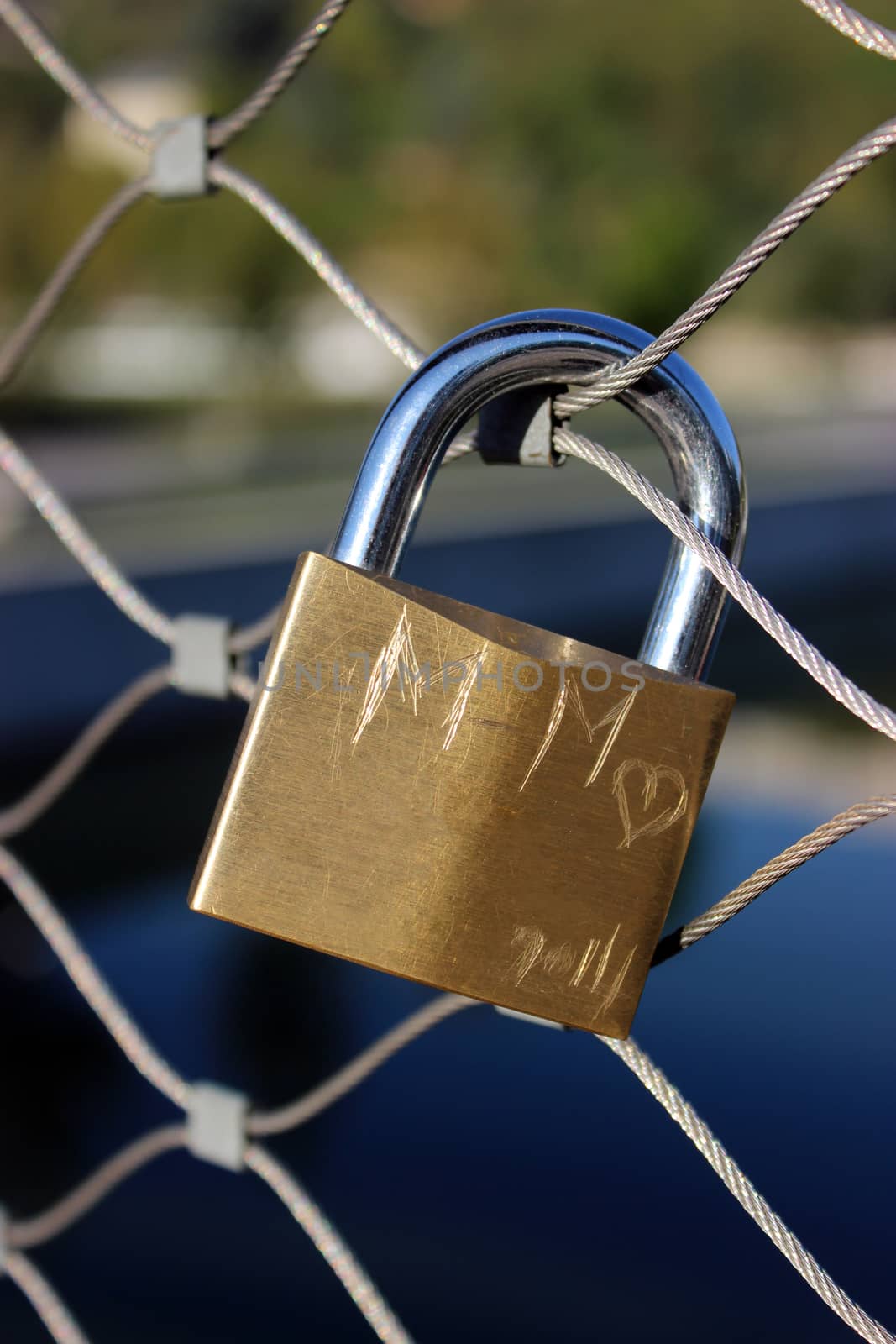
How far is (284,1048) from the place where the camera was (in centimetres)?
183

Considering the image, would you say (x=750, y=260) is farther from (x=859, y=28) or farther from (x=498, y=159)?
(x=498, y=159)

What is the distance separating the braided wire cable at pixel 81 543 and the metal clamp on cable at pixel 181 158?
13 cm

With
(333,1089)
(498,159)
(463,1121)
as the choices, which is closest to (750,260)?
(333,1089)

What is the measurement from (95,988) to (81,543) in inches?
8.0

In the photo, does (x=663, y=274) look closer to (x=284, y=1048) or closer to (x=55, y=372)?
(x=55, y=372)

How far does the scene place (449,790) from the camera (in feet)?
1.13

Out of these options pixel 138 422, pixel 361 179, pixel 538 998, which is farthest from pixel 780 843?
pixel 361 179

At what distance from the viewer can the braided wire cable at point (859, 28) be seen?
33 centimetres

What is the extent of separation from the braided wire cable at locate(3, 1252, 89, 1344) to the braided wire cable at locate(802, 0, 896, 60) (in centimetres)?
60

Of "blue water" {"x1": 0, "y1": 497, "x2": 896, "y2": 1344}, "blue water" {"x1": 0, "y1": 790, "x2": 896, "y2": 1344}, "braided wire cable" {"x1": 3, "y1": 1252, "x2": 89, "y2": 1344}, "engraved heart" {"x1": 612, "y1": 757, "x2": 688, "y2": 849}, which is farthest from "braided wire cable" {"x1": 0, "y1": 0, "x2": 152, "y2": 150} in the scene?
"blue water" {"x1": 0, "y1": 497, "x2": 896, "y2": 1344}

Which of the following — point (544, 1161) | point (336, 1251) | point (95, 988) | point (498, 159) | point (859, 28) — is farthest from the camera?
point (498, 159)

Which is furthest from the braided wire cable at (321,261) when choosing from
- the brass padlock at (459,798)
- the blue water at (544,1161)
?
the blue water at (544,1161)

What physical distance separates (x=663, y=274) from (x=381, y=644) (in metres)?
20.0

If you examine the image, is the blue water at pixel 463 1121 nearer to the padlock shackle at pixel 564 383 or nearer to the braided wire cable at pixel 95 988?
the braided wire cable at pixel 95 988
